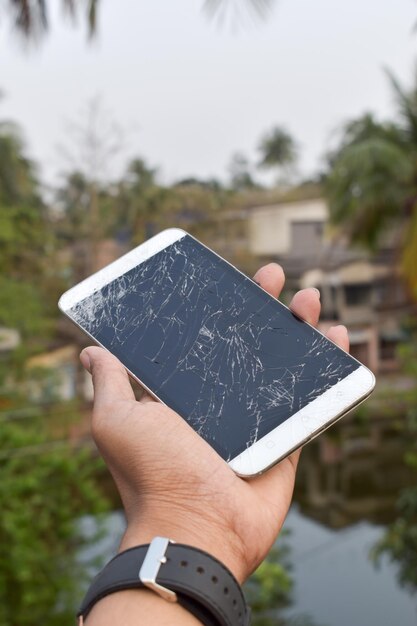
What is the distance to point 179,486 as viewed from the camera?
872 millimetres

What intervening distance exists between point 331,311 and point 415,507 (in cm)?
936

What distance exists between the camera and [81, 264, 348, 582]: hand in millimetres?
830

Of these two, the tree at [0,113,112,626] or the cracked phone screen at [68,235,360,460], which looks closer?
the cracked phone screen at [68,235,360,460]

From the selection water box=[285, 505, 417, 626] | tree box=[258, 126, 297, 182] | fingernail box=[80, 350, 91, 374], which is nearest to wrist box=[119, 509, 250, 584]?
fingernail box=[80, 350, 91, 374]

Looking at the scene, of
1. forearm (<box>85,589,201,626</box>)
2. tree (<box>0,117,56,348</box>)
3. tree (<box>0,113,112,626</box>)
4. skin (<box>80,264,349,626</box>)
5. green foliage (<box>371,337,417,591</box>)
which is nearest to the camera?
forearm (<box>85,589,201,626</box>)

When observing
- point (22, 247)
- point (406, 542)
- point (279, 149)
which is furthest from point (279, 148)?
point (406, 542)

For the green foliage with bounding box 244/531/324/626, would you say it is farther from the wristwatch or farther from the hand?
the wristwatch

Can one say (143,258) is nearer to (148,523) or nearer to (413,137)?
(148,523)

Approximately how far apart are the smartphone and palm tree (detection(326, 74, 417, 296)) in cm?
430

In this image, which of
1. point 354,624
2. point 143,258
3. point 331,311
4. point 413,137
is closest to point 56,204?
point 331,311

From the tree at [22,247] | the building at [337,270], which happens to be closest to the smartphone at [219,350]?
the tree at [22,247]

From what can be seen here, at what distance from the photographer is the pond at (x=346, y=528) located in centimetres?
571

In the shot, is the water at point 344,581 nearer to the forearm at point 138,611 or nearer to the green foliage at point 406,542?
the green foliage at point 406,542

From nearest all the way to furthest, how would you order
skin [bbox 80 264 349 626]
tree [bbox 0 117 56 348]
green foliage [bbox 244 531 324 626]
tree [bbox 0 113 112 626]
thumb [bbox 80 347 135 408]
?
skin [bbox 80 264 349 626] < thumb [bbox 80 347 135 408] < tree [bbox 0 113 112 626] < green foliage [bbox 244 531 324 626] < tree [bbox 0 117 56 348]
